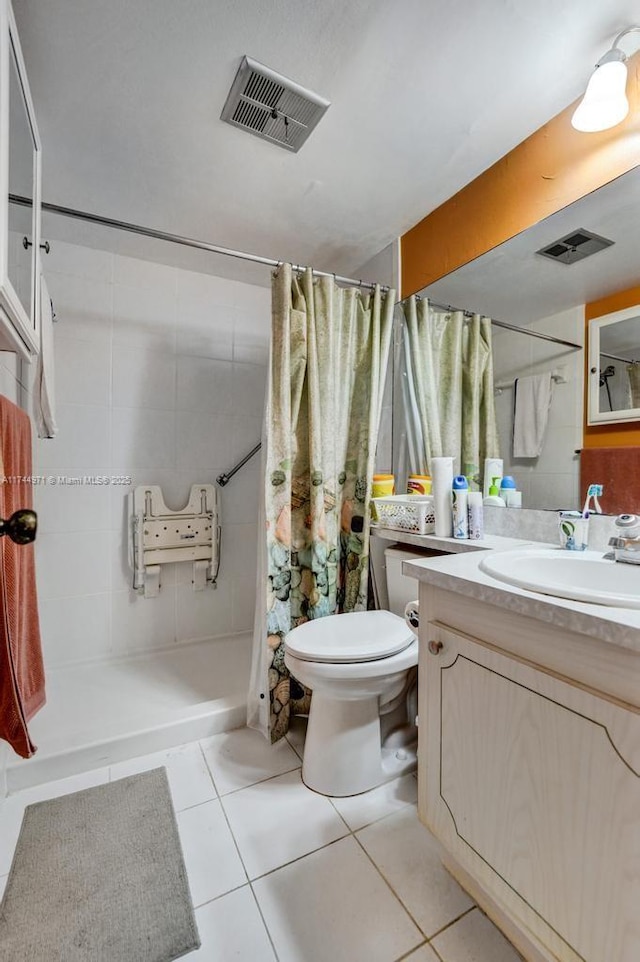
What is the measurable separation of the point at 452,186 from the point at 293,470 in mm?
1253

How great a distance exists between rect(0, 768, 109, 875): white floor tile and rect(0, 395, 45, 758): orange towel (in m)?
0.31

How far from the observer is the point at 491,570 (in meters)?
0.82

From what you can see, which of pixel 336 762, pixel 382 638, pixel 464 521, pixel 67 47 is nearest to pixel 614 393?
pixel 464 521

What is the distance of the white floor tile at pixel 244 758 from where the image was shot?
1.31 meters

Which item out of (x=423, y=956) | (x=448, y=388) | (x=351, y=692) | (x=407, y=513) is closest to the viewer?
(x=423, y=956)

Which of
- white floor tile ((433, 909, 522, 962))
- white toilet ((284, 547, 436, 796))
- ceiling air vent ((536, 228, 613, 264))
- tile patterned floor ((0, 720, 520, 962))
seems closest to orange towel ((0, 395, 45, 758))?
tile patterned floor ((0, 720, 520, 962))

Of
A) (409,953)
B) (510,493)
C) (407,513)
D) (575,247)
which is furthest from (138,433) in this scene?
(409,953)

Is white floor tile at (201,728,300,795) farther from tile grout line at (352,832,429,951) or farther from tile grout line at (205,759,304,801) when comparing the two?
tile grout line at (352,832,429,951)

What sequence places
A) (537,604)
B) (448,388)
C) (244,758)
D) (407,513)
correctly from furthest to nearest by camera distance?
1. (448,388)
2. (407,513)
3. (244,758)
4. (537,604)

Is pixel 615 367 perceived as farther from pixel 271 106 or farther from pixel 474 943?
pixel 474 943

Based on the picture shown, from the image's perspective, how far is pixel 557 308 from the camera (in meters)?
1.25

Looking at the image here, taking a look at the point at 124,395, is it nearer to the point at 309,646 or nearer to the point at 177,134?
the point at 177,134

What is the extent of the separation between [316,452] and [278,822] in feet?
3.86

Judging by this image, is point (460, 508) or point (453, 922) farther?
point (460, 508)
